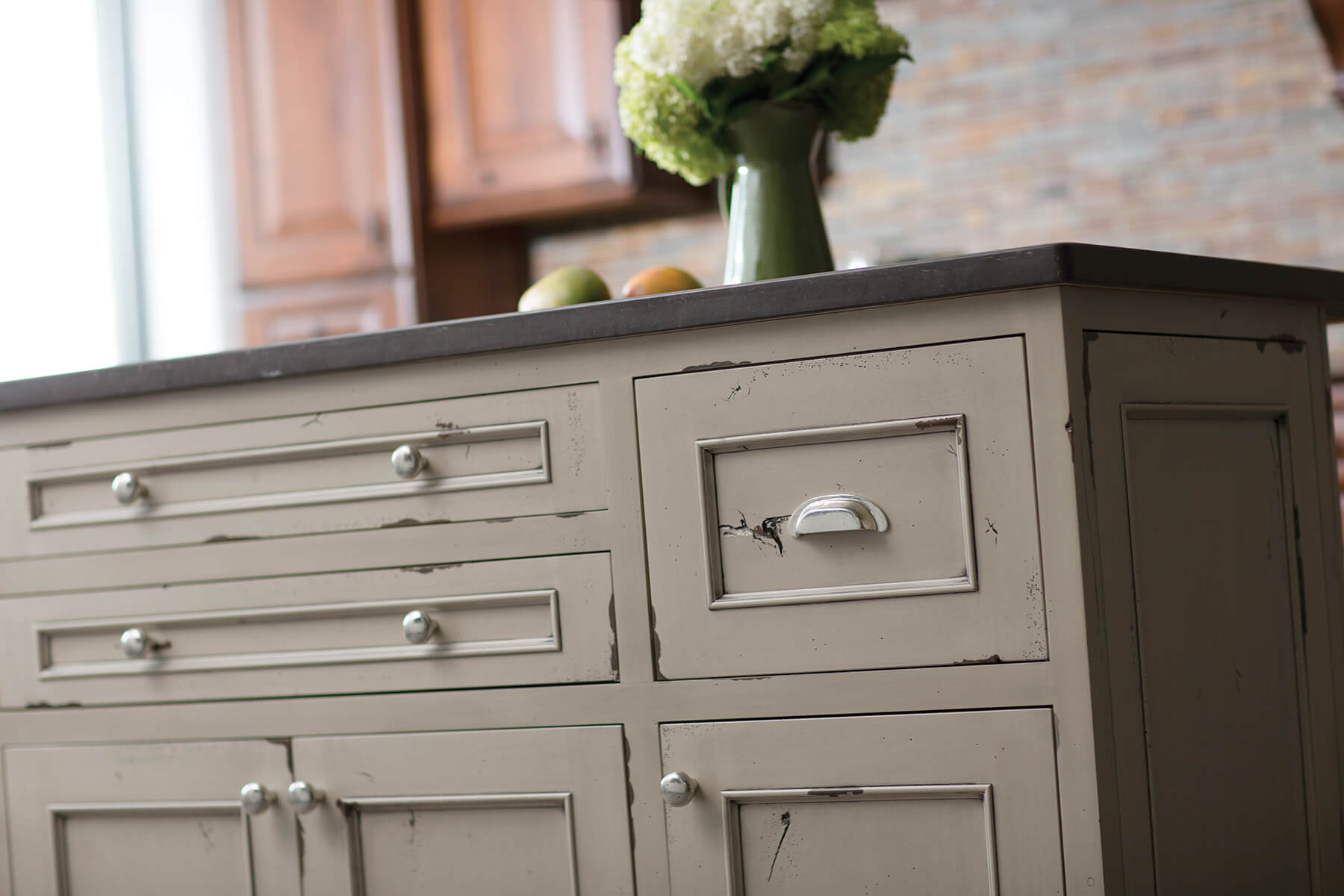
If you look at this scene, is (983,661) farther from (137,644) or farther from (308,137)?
(308,137)

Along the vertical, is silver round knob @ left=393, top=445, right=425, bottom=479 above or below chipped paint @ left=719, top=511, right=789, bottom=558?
above

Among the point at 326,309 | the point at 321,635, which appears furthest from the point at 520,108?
the point at 321,635

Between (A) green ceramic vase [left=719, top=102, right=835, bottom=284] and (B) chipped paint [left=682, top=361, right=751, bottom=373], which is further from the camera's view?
(A) green ceramic vase [left=719, top=102, right=835, bottom=284]

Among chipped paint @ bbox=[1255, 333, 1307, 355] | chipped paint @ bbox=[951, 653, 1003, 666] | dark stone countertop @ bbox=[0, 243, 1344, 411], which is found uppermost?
dark stone countertop @ bbox=[0, 243, 1344, 411]

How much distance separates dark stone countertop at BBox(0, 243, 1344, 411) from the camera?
1.02 metres

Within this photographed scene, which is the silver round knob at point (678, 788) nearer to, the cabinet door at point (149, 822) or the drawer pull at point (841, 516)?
the drawer pull at point (841, 516)

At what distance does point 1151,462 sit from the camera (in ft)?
3.55

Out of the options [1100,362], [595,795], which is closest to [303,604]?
[595,795]

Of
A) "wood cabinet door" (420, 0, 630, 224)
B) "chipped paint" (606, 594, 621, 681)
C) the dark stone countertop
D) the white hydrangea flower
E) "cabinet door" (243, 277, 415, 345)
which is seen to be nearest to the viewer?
the dark stone countertop

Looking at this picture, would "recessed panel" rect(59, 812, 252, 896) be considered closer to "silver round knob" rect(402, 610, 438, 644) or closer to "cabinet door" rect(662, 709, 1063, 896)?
"silver round knob" rect(402, 610, 438, 644)

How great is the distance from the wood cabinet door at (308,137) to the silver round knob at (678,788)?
92.4 inches

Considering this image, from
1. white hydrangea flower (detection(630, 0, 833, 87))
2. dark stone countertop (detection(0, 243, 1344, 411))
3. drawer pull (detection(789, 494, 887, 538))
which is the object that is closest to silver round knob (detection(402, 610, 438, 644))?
dark stone countertop (detection(0, 243, 1344, 411))

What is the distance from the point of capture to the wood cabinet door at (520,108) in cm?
311

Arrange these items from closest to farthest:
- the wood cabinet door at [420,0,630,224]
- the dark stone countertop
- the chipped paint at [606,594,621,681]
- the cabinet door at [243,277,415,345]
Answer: the dark stone countertop
the chipped paint at [606,594,621,681]
the wood cabinet door at [420,0,630,224]
the cabinet door at [243,277,415,345]
